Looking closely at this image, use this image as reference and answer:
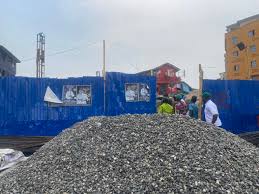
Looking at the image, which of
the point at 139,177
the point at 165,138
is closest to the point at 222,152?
the point at 165,138

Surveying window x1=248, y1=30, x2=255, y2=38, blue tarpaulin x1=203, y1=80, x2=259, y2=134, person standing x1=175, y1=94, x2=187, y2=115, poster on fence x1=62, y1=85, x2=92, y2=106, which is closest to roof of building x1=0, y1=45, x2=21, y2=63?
window x1=248, y1=30, x2=255, y2=38

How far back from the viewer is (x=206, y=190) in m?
4.92

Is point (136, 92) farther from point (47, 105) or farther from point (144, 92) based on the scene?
point (47, 105)

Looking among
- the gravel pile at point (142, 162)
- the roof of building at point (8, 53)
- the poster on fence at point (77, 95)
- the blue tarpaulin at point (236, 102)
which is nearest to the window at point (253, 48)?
the roof of building at point (8, 53)

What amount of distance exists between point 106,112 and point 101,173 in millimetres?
5357

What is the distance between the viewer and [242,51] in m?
45.0

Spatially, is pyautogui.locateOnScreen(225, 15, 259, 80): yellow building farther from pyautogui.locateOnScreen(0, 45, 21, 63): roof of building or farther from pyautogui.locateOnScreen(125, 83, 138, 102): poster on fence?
pyautogui.locateOnScreen(125, 83, 138, 102): poster on fence

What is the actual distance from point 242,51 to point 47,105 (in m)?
38.0

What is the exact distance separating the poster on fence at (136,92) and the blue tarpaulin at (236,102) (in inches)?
63.6

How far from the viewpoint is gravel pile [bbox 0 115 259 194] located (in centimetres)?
509

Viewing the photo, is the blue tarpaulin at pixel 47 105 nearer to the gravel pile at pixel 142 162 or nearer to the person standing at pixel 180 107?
the person standing at pixel 180 107

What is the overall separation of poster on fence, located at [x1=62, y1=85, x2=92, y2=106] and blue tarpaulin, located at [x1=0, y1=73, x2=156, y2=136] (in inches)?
3.4

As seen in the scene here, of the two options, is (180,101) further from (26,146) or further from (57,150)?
(57,150)

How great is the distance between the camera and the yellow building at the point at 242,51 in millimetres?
42509
